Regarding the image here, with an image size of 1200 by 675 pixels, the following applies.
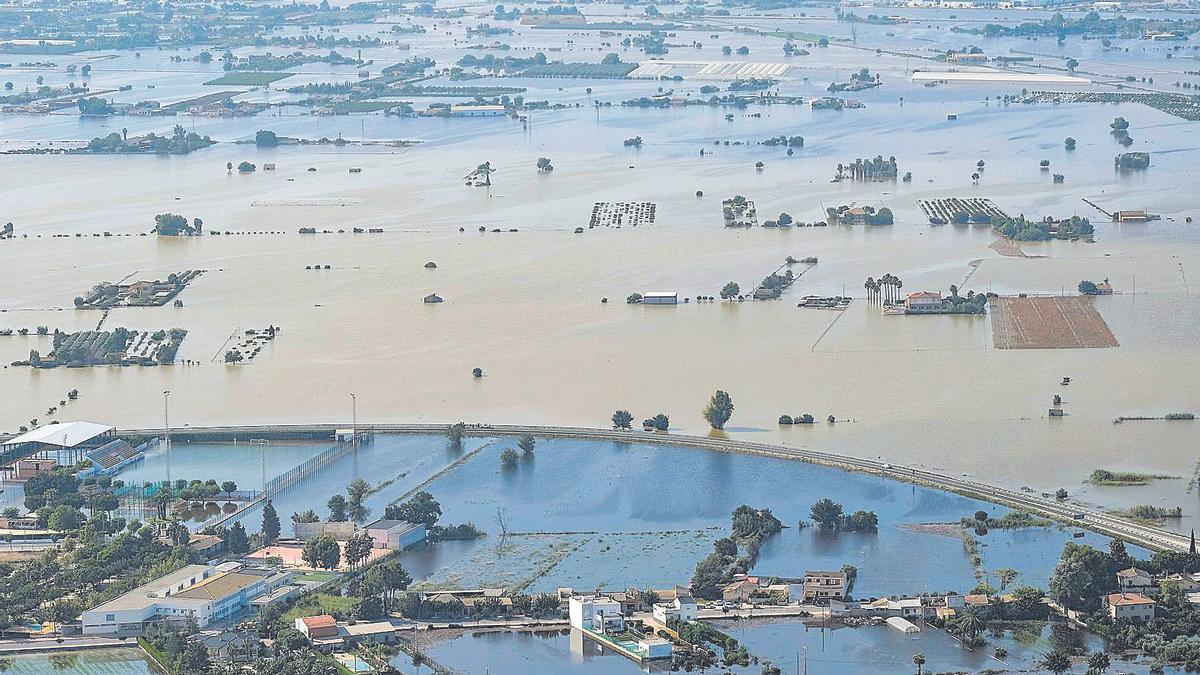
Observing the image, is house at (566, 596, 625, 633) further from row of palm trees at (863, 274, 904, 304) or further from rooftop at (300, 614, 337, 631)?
row of palm trees at (863, 274, 904, 304)

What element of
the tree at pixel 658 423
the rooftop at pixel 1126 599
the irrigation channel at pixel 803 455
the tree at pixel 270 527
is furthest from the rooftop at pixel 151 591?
the rooftop at pixel 1126 599

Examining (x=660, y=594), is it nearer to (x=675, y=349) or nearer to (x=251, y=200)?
(x=675, y=349)

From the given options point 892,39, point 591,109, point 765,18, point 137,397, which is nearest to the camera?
point 137,397

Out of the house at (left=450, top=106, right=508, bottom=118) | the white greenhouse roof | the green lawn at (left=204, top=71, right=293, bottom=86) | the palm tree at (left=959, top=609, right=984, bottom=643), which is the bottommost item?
the green lawn at (left=204, top=71, right=293, bottom=86)

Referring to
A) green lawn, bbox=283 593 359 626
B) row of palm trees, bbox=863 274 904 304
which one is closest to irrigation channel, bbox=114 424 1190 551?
green lawn, bbox=283 593 359 626

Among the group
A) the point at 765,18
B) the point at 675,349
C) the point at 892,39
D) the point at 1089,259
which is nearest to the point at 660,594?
the point at 675,349
